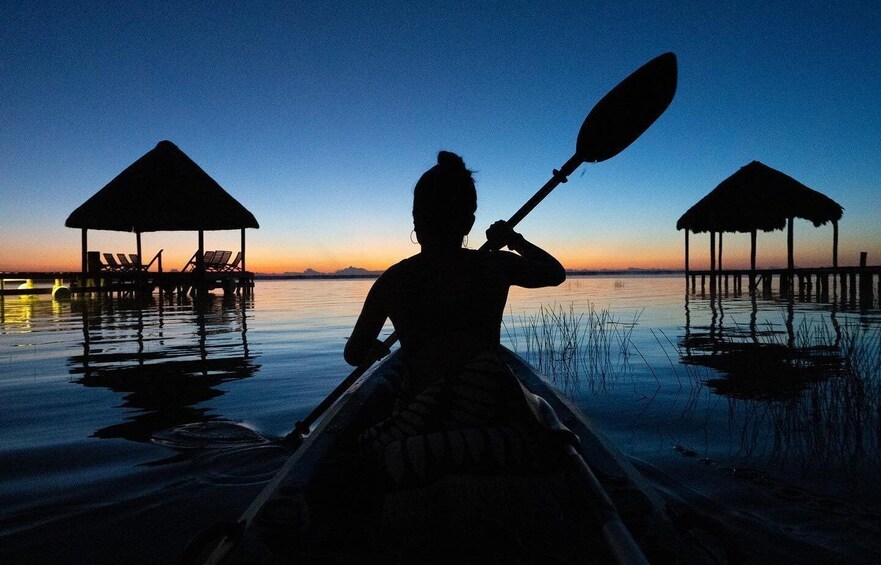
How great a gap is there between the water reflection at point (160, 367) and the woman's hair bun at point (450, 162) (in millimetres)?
3311

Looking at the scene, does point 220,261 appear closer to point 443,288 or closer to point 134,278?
point 134,278

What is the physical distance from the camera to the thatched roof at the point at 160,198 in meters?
17.6

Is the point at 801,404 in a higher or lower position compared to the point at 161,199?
lower

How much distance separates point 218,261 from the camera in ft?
77.1

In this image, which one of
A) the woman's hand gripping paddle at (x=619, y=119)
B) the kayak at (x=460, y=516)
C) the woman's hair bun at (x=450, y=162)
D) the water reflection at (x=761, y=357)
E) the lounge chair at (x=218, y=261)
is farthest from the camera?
the lounge chair at (x=218, y=261)

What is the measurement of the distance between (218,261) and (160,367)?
18.5m

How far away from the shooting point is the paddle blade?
3.29m

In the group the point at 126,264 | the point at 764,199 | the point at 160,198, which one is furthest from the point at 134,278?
the point at 764,199

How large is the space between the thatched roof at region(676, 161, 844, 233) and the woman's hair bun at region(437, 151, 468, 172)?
2213 centimetres

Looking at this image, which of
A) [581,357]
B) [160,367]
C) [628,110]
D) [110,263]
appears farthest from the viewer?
[110,263]

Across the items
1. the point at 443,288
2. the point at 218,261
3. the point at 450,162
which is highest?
the point at 218,261

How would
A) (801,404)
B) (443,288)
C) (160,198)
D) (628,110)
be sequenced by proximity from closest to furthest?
(443,288) → (628,110) → (801,404) → (160,198)

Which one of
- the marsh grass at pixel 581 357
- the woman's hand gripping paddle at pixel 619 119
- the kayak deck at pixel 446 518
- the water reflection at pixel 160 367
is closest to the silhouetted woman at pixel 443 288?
the kayak deck at pixel 446 518

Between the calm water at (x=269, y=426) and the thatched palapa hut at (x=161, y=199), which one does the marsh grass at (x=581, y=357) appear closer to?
the calm water at (x=269, y=426)
